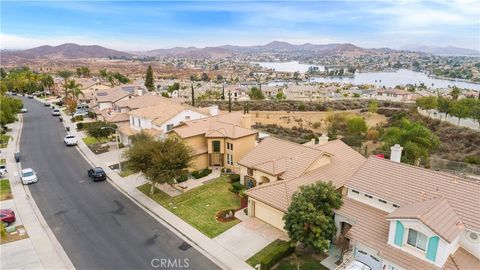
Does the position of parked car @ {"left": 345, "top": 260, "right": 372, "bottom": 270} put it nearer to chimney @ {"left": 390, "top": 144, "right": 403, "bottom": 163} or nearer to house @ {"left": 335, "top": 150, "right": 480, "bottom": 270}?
house @ {"left": 335, "top": 150, "right": 480, "bottom": 270}

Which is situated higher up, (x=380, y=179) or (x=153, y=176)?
(x=380, y=179)

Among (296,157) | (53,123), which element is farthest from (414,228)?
(53,123)

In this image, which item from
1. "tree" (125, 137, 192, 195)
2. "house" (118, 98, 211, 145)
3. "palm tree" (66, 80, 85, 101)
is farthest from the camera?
"palm tree" (66, 80, 85, 101)

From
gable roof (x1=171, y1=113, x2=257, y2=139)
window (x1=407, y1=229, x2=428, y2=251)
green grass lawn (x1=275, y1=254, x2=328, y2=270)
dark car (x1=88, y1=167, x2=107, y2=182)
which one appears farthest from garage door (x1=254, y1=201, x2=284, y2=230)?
dark car (x1=88, y1=167, x2=107, y2=182)

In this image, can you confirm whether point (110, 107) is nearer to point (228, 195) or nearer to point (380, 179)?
point (228, 195)

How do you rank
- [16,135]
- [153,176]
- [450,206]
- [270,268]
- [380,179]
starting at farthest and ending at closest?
[16,135], [153,176], [380,179], [270,268], [450,206]

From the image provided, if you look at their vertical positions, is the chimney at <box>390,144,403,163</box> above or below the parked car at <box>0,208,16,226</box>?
above

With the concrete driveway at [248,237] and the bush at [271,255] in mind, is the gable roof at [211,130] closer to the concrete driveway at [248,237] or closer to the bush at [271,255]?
the concrete driveway at [248,237]

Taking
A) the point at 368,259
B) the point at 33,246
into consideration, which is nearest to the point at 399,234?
the point at 368,259
